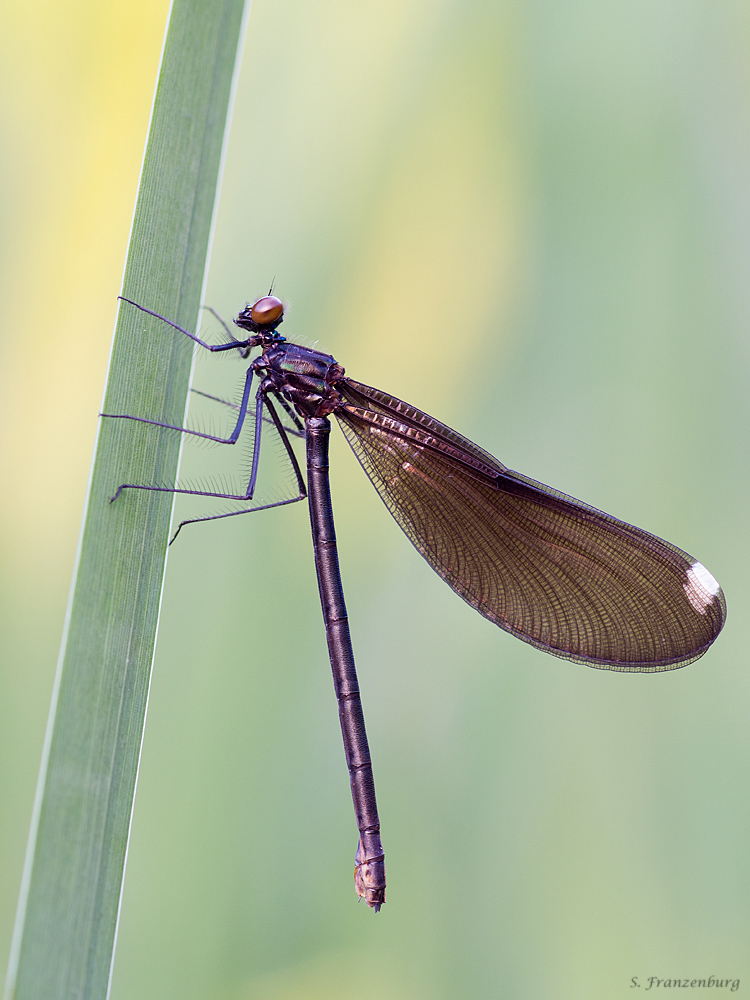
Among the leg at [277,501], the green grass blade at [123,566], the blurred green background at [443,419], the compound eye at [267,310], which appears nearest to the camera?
the green grass blade at [123,566]

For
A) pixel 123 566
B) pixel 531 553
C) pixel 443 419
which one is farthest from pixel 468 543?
pixel 123 566

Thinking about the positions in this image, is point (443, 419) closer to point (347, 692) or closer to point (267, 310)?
point (267, 310)

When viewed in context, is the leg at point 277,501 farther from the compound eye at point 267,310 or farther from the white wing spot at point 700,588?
the white wing spot at point 700,588

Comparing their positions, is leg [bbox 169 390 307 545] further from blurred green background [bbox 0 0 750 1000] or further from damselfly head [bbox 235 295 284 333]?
damselfly head [bbox 235 295 284 333]

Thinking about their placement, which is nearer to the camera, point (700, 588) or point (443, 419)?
point (700, 588)

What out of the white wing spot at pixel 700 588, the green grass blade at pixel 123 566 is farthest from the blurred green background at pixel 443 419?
the green grass blade at pixel 123 566

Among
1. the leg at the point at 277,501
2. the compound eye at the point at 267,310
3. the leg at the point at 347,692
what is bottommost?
the leg at the point at 347,692

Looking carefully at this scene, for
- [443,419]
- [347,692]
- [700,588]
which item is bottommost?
[347,692]

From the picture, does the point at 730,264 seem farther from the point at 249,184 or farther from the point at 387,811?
the point at 387,811
